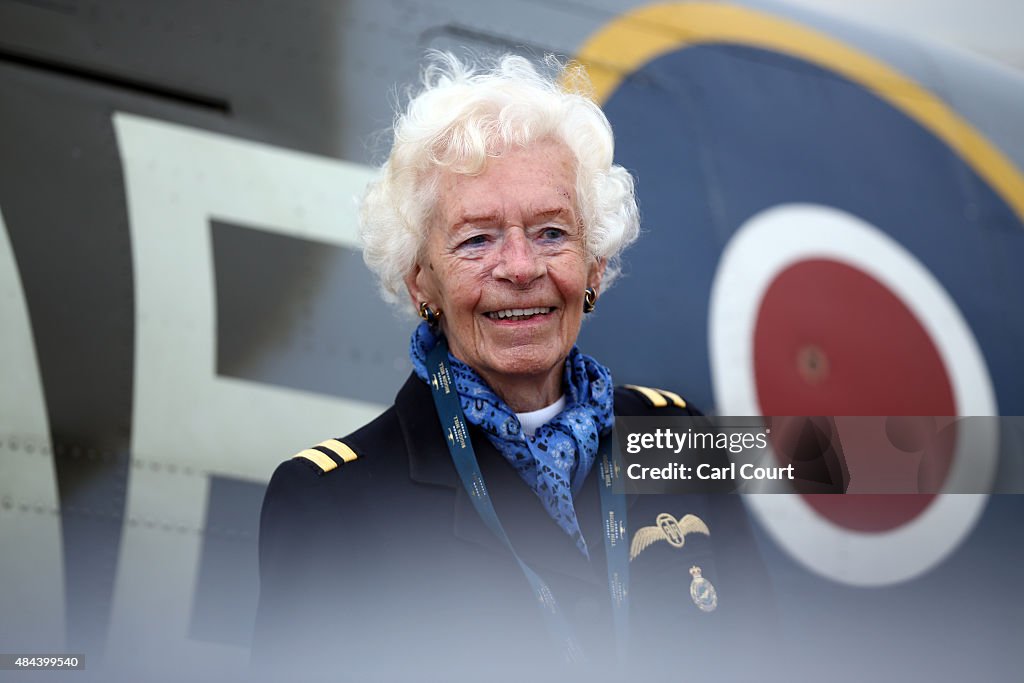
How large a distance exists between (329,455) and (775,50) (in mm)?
3073

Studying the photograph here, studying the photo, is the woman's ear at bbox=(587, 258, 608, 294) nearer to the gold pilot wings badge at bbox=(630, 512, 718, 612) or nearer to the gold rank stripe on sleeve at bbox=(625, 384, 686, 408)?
the gold rank stripe on sleeve at bbox=(625, 384, 686, 408)

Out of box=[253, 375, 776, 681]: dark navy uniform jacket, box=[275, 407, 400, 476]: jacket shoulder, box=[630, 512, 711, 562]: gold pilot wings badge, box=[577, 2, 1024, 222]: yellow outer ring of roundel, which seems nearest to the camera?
box=[253, 375, 776, 681]: dark navy uniform jacket

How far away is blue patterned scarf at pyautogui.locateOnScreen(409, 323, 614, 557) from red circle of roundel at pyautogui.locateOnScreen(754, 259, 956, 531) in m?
1.84

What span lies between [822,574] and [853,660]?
0.94ft

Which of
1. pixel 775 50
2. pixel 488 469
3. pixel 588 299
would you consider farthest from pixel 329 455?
pixel 775 50

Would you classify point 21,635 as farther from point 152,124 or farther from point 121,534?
point 152,124

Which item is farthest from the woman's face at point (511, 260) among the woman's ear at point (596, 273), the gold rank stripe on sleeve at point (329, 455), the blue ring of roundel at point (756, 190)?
the blue ring of roundel at point (756, 190)

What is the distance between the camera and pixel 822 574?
135 inches

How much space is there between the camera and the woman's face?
173cm

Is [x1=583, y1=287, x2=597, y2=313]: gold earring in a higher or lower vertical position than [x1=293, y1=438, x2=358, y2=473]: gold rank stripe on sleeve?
higher

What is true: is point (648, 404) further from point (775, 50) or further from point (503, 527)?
point (775, 50)

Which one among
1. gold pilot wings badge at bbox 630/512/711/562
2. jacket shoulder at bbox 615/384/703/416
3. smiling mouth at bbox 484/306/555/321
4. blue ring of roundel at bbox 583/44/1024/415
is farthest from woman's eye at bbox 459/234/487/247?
blue ring of roundel at bbox 583/44/1024/415

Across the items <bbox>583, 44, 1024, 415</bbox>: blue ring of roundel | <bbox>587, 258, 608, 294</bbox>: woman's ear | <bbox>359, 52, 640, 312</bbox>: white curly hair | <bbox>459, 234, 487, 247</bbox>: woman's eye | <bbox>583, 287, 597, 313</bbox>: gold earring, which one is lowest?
<bbox>583, 287, 597, 313</bbox>: gold earring

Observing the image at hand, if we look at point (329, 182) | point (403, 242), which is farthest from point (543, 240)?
point (329, 182)
